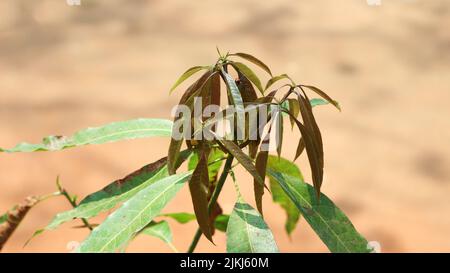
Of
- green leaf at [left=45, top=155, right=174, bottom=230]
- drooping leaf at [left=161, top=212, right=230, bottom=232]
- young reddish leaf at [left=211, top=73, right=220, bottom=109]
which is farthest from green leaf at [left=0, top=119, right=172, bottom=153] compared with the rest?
drooping leaf at [left=161, top=212, right=230, bottom=232]

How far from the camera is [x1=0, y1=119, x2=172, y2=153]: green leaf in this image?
3.59ft

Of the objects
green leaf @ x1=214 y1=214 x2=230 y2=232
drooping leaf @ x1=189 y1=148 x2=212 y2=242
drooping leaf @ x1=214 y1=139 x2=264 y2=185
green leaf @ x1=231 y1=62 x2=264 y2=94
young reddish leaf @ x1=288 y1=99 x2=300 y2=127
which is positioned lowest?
drooping leaf @ x1=189 y1=148 x2=212 y2=242

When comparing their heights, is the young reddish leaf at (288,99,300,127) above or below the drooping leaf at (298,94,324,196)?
above

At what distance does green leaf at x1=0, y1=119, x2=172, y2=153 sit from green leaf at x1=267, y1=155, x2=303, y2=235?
20cm

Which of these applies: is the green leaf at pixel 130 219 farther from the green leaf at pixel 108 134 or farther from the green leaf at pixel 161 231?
the green leaf at pixel 161 231

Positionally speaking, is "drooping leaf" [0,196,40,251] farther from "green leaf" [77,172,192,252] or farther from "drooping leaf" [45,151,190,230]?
"green leaf" [77,172,192,252]

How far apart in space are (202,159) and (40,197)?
533mm

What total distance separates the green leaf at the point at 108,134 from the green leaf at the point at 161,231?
0.84 feet

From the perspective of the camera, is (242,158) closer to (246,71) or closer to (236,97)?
(236,97)

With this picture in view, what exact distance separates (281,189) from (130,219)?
1.44 ft

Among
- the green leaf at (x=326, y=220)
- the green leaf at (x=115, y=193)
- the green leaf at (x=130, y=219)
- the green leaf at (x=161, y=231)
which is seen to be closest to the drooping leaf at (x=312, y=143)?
the green leaf at (x=326, y=220)

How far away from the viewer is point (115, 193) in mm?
1033

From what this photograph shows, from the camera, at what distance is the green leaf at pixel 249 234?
0.83 m

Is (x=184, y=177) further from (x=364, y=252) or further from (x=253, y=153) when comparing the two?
(x=364, y=252)
